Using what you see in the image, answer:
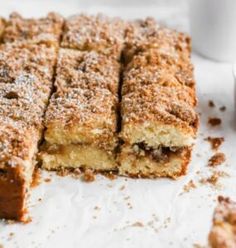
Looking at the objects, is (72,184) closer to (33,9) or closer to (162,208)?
(162,208)

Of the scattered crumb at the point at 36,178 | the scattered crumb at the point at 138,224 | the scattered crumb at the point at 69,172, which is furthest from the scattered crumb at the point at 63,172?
the scattered crumb at the point at 138,224

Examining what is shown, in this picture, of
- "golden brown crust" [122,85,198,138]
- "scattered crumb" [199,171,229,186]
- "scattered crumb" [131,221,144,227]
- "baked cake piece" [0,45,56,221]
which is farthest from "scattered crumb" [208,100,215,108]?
"scattered crumb" [131,221,144,227]

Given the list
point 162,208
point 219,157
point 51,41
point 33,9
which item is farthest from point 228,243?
point 33,9

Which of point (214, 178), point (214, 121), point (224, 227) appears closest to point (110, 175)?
point (214, 178)

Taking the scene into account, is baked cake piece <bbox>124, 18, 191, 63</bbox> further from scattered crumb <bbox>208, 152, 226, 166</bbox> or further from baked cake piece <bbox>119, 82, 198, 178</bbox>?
scattered crumb <bbox>208, 152, 226, 166</bbox>

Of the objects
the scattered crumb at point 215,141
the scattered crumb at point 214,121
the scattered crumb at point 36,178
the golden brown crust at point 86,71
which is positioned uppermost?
the golden brown crust at point 86,71

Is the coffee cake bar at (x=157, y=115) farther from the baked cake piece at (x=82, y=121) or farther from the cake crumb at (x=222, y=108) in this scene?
the cake crumb at (x=222, y=108)
